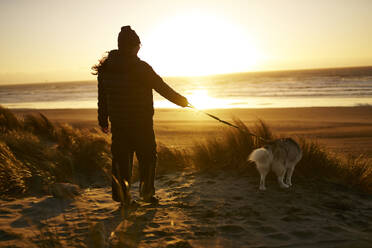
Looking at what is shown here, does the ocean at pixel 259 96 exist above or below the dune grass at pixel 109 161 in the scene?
above

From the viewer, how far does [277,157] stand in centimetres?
440

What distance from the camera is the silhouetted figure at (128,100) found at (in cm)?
352

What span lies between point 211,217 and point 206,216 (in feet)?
0.23

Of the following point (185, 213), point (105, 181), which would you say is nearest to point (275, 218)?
point (185, 213)

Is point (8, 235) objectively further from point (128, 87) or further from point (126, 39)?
point (126, 39)

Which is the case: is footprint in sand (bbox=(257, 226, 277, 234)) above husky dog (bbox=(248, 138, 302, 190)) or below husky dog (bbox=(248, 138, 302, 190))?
below

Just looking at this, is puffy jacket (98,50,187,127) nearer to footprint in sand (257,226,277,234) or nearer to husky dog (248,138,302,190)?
husky dog (248,138,302,190)

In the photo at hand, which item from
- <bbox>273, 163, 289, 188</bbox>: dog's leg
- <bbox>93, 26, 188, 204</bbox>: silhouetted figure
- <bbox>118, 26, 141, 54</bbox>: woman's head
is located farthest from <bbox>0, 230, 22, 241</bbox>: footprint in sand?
<bbox>273, 163, 289, 188</bbox>: dog's leg

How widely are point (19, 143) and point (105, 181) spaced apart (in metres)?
1.80

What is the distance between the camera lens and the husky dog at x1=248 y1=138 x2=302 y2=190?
13.9ft

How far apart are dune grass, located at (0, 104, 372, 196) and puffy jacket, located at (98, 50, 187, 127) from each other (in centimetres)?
125

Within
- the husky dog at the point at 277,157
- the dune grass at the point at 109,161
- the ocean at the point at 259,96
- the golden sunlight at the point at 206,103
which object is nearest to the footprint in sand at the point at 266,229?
the husky dog at the point at 277,157

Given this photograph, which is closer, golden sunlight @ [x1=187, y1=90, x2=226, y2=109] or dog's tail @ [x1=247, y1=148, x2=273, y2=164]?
dog's tail @ [x1=247, y1=148, x2=273, y2=164]

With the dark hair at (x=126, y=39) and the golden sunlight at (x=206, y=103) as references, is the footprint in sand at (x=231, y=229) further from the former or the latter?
the golden sunlight at (x=206, y=103)
